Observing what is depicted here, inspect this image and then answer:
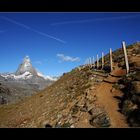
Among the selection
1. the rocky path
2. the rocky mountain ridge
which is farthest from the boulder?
the rocky path

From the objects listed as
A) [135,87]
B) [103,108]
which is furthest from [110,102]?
[135,87]

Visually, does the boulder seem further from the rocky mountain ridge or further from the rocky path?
the rocky path

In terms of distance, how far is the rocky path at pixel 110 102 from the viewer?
1545cm

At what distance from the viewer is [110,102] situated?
61.6ft

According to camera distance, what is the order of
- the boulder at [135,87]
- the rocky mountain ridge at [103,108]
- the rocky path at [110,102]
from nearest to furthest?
the rocky path at [110,102]
the rocky mountain ridge at [103,108]
the boulder at [135,87]

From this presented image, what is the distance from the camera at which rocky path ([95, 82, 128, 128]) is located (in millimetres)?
15448

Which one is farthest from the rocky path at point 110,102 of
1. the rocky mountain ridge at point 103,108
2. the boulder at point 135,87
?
the boulder at point 135,87

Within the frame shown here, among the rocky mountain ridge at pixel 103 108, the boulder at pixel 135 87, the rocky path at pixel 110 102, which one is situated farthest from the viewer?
the boulder at pixel 135 87

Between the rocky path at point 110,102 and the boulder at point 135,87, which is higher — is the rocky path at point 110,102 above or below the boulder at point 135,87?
below

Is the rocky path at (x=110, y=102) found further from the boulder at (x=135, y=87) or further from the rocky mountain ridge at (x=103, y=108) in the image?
the boulder at (x=135, y=87)

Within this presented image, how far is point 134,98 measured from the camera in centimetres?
1670
